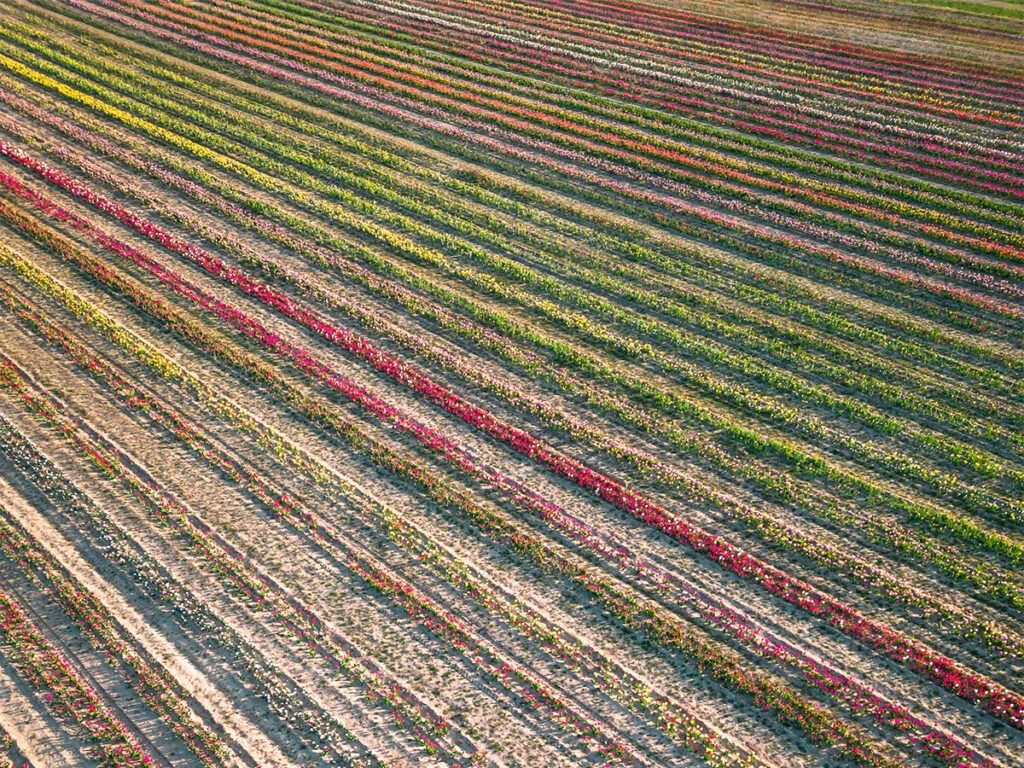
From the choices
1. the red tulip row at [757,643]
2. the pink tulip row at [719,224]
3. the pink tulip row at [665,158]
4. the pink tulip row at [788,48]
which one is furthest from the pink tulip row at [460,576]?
the pink tulip row at [788,48]

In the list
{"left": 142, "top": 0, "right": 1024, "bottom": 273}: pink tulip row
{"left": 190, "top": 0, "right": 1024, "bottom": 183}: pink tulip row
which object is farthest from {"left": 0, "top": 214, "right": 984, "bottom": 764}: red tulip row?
{"left": 190, "top": 0, "right": 1024, "bottom": 183}: pink tulip row

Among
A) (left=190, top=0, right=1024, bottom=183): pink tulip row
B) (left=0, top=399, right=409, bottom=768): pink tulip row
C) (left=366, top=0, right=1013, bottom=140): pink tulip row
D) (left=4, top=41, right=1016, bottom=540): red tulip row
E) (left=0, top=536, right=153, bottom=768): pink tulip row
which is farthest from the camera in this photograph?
(left=366, top=0, right=1013, bottom=140): pink tulip row

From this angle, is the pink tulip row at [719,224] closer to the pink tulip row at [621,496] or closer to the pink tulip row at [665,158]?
the pink tulip row at [665,158]

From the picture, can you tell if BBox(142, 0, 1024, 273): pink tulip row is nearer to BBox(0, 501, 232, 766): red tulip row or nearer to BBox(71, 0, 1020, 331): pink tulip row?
BBox(71, 0, 1020, 331): pink tulip row

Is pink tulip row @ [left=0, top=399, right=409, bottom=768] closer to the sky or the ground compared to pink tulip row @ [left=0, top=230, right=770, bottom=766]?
closer to the ground

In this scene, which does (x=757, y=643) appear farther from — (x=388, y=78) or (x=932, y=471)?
(x=388, y=78)

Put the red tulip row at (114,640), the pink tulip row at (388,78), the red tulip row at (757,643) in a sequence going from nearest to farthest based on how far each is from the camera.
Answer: the red tulip row at (114,640) < the red tulip row at (757,643) < the pink tulip row at (388,78)

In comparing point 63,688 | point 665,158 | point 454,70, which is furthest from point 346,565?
point 454,70

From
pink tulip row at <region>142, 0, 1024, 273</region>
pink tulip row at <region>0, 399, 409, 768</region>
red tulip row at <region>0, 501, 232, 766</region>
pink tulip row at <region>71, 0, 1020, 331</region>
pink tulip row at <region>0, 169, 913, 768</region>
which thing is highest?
pink tulip row at <region>142, 0, 1024, 273</region>

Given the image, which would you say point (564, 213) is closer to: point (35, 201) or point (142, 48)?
point (35, 201)

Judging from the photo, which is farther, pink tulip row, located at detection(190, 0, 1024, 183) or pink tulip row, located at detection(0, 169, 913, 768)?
pink tulip row, located at detection(190, 0, 1024, 183)
